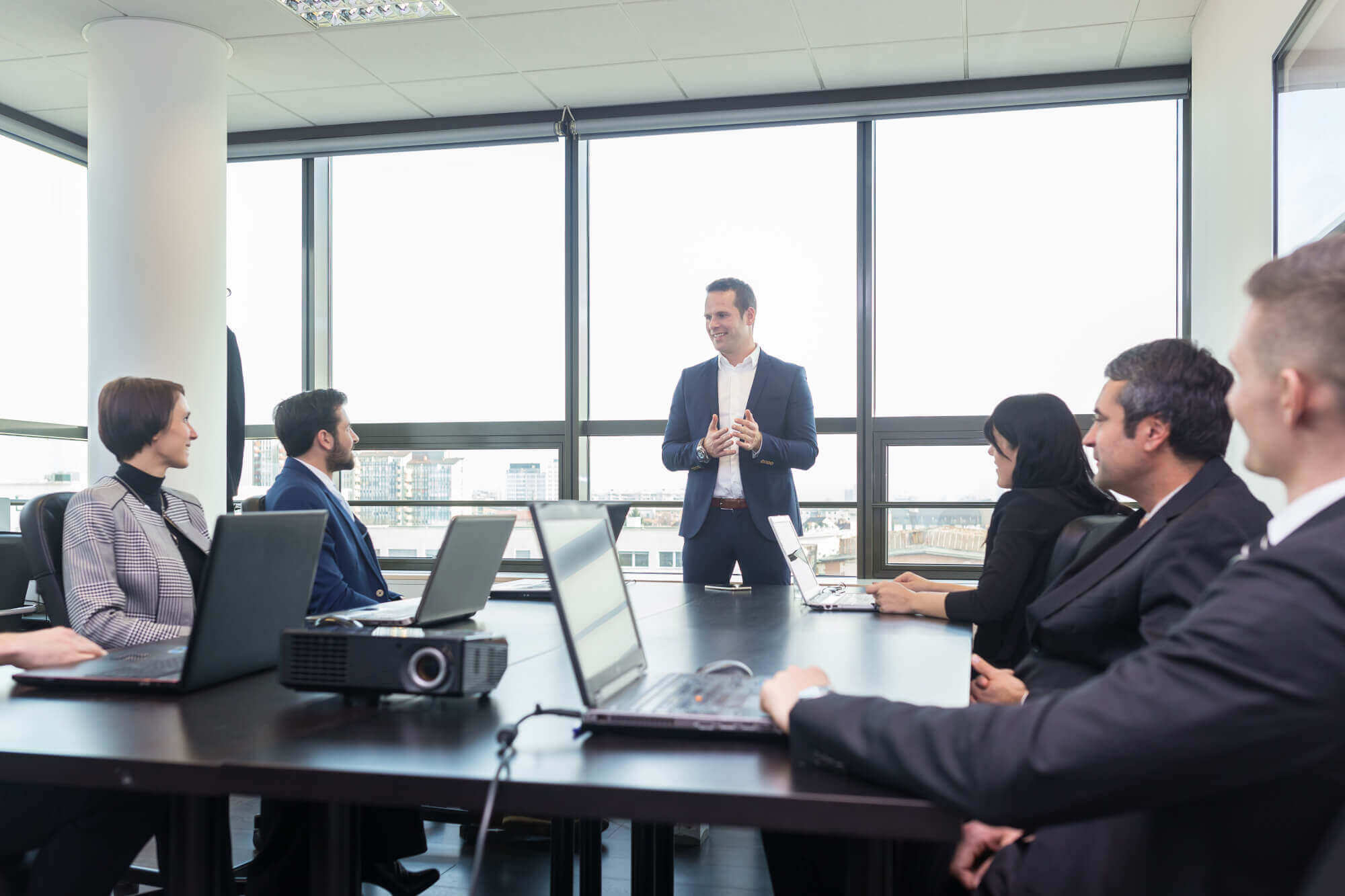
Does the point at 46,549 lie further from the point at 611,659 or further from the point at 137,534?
the point at 611,659

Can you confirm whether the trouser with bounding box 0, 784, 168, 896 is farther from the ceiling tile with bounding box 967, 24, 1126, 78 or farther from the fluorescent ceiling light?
the ceiling tile with bounding box 967, 24, 1126, 78

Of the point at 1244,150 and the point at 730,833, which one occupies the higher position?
the point at 1244,150

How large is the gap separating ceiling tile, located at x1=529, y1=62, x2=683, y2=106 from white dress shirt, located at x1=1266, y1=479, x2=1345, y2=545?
438 centimetres

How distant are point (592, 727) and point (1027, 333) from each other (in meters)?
4.33

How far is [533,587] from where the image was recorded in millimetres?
3004

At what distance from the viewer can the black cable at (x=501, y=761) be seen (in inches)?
38.3

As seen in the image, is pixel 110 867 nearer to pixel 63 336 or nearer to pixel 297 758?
pixel 297 758

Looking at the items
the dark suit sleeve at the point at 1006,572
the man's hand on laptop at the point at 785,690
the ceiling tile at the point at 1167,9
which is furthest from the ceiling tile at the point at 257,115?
the man's hand on laptop at the point at 785,690

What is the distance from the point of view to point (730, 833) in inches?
121

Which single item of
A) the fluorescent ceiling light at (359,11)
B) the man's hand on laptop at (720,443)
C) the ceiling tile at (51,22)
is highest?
the fluorescent ceiling light at (359,11)

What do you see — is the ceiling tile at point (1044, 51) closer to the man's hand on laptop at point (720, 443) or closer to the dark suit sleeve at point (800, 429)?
the dark suit sleeve at point (800, 429)

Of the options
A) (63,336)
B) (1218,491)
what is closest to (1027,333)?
(1218,491)

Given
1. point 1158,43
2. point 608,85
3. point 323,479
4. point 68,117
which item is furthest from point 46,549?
point 1158,43

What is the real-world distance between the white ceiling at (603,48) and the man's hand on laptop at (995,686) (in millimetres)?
3205
